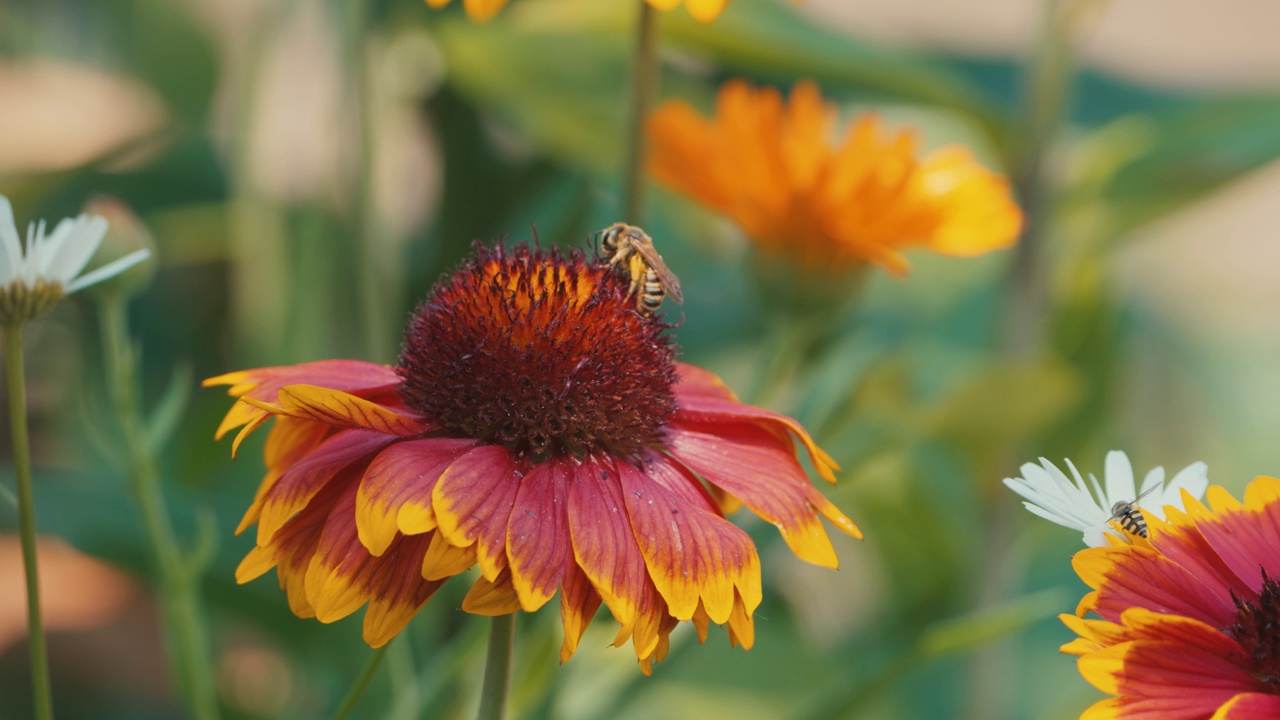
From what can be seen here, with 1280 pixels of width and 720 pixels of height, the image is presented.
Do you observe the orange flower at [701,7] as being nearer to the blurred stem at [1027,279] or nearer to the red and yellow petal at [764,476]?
the red and yellow petal at [764,476]

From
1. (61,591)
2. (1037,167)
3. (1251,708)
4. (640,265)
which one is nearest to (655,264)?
(640,265)

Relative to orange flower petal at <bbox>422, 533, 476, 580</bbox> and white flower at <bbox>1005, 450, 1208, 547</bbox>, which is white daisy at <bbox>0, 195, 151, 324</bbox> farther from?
white flower at <bbox>1005, 450, 1208, 547</bbox>

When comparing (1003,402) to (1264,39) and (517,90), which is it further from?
(1264,39)

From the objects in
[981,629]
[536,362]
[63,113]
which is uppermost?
[63,113]

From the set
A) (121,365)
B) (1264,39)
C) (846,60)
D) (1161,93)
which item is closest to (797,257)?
(846,60)

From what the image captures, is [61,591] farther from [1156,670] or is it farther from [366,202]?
[1156,670]

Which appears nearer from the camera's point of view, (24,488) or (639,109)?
(24,488)
